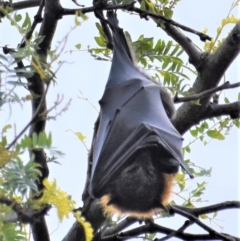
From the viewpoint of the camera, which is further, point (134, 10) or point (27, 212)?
point (134, 10)

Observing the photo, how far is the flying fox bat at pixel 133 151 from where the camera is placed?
7.47ft

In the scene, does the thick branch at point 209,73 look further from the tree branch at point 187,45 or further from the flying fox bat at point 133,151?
the flying fox bat at point 133,151

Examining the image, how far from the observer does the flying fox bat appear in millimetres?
2277

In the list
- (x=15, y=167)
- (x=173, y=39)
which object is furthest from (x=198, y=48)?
(x=15, y=167)

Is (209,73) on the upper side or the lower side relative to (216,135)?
upper

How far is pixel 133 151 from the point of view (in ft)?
7.54

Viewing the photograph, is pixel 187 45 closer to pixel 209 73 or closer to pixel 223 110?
pixel 209 73

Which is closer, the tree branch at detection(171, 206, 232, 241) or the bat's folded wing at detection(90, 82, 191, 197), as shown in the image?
the tree branch at detection(171, 206, 232, 241)

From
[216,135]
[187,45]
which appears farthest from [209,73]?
[216,135]

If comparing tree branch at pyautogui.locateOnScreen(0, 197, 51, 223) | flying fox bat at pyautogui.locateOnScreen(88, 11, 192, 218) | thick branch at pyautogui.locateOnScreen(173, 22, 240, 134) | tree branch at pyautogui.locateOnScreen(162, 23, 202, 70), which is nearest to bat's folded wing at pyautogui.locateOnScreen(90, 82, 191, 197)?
flying fox bat at pyautogui.locateOnScreen(88, 11, 192, 218)

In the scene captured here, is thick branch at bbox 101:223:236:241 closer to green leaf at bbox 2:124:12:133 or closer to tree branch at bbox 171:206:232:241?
tree branch at bbox 171:206:232:241

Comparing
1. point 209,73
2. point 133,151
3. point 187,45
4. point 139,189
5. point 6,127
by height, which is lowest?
point 6,127

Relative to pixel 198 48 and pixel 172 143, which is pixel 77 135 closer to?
pixel 172 143

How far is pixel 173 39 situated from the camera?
2.64m
